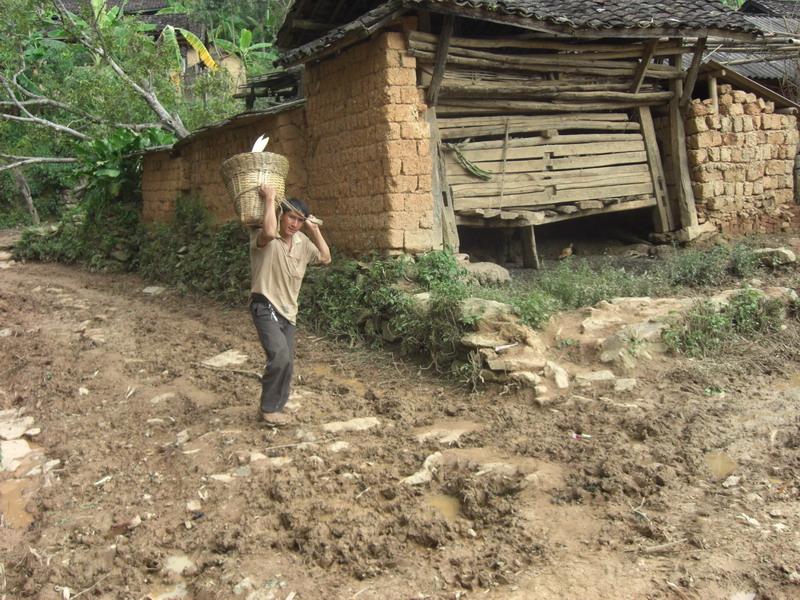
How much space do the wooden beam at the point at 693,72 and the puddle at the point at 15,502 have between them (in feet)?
28.4

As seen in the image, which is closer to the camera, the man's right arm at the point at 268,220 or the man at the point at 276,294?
→ the man's right arm at the point at 268,220

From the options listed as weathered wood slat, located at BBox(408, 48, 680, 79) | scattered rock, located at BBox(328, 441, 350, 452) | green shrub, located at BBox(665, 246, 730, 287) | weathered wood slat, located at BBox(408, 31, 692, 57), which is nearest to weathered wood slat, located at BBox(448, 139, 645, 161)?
weathered wood slat, located at BBox(408, 48, 680, 79)

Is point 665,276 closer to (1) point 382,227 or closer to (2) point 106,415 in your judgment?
(1) point 382,227

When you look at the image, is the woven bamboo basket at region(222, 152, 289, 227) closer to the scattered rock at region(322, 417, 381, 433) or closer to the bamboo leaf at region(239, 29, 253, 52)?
the scattered rock at region(322, 417, 381, 433)

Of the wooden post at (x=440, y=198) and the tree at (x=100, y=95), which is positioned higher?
the tree at (x=100, y=95)

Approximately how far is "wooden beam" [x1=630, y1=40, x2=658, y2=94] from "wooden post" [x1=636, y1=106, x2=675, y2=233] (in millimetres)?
457

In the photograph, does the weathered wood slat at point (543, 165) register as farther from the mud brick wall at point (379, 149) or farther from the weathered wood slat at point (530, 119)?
the mud brick wall at point (379, 149)

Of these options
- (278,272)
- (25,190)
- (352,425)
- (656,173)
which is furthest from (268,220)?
(25,190)

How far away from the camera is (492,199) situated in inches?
313

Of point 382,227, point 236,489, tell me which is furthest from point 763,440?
point 382,227

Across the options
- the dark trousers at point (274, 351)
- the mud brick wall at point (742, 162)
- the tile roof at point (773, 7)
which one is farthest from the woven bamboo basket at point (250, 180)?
the tile roof at point (773, 7)

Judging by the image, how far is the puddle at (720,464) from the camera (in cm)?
356

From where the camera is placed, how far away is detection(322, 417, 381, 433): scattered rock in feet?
14.6

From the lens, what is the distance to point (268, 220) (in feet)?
13.8
